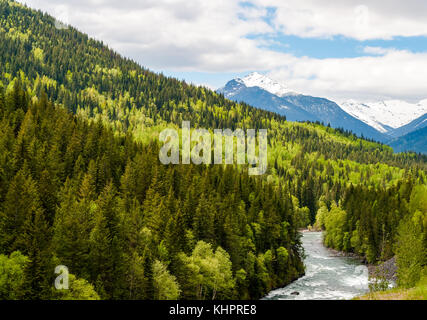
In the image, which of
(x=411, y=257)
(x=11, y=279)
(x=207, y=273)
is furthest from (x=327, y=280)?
(x=11, y=279)

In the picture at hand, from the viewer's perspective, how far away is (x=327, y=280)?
95.9 meters

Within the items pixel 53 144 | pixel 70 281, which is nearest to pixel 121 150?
pixel 53 144

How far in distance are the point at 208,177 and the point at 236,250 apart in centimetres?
2872

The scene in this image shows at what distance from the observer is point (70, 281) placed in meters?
47.0

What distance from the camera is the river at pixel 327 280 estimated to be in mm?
82375

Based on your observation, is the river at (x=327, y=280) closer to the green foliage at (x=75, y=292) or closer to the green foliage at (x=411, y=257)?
the green foliage at (x=411, y=257)

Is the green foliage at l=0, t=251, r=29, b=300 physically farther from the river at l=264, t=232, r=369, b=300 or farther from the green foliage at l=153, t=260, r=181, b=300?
the river at l=264, t=232, r=369, b=300

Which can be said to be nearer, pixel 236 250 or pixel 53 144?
pixel 236 250

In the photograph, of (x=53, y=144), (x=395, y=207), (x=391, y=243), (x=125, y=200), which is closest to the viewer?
(x=125, y=200)

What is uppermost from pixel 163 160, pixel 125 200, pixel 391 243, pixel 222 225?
pixel 163 160

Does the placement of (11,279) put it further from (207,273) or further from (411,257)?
(411,257)

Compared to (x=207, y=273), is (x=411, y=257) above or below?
above

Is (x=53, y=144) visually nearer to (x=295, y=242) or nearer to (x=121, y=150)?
(x=121, y=150)

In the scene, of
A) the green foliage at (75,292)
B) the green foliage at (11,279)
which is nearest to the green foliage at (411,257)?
the green foliage at (75,292)
